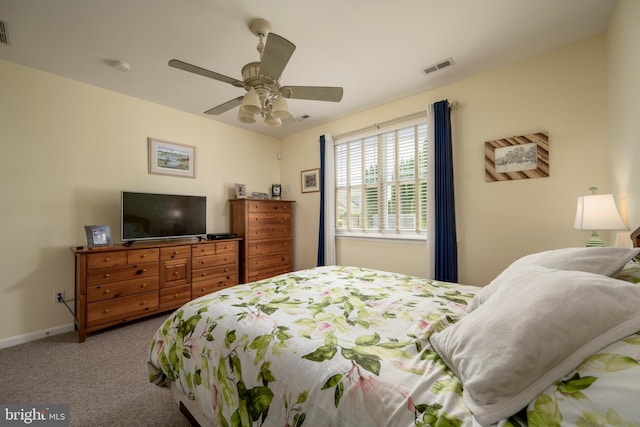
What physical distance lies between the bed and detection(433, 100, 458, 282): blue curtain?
1.45m

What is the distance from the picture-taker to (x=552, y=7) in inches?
75.1

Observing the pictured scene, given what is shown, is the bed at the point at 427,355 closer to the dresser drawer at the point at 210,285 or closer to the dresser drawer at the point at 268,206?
the dresser drawer at the point at 210,285

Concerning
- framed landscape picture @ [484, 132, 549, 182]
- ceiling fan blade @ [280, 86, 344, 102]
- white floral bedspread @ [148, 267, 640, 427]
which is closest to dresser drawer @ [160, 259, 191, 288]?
white floral bedspread @ [148, 267, 640, 427]

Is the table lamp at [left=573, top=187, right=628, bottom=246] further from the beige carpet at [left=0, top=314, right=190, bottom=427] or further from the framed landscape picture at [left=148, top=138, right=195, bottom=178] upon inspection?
the framed landscape picture at [left=148, top=138, right=195, bottom=178]

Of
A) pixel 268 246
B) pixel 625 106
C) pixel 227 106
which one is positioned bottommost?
pixel 268 246

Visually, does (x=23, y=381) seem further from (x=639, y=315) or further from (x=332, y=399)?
(x=639, y=315)

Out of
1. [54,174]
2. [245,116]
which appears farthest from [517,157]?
[54,174]

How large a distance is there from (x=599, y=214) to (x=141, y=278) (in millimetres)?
4181

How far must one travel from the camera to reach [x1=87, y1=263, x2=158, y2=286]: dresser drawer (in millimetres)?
2566

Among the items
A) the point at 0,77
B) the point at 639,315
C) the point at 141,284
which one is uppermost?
the point at 0,77

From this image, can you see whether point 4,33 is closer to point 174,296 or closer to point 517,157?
point 174,296

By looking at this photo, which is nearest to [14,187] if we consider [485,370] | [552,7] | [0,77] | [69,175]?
[69,175]

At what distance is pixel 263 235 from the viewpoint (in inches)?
161

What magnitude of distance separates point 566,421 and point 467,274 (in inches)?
104
